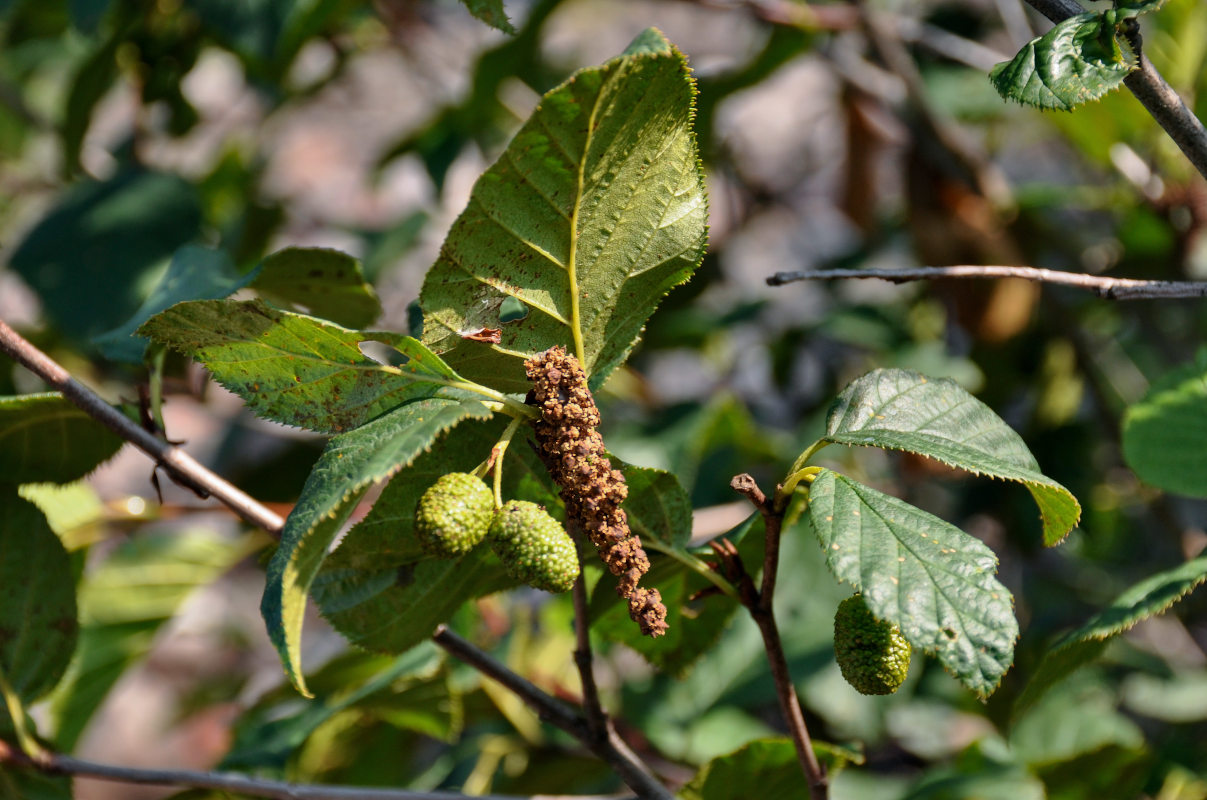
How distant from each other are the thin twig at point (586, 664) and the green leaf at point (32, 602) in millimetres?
480

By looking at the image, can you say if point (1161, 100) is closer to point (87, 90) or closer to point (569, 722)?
point (569, 722)

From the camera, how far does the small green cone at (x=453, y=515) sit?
530 millimetres

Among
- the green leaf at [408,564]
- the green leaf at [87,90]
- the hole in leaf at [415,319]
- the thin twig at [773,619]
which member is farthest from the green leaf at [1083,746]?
the green leaf at [87,90]

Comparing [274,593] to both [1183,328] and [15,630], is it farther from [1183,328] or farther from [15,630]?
[1183,328]

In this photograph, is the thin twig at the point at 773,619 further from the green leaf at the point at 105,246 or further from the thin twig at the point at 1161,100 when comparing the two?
the green leaf at the point at 105,246

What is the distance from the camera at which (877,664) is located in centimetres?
56

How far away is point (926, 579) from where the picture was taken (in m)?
0.53

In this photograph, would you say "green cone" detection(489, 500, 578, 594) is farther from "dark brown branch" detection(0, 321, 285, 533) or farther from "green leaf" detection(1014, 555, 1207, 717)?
"green leaf" detection(1014, 555, 1207, 717)

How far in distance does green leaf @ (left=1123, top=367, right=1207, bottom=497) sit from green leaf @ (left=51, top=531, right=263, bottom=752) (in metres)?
1.18

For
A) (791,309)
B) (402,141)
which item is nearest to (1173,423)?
(791,309)

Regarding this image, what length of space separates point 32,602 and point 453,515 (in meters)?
0.54

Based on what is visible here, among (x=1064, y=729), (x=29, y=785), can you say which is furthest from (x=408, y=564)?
(x=1064, y=729)

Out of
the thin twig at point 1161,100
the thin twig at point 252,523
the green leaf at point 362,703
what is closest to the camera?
the thin twig at point 1161,100

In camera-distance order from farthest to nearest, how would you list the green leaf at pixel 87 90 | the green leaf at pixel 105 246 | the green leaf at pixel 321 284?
the green leaf at pixel 87 90, the green leaf at pixel 105 246, the green leaf at pixel 321 284
